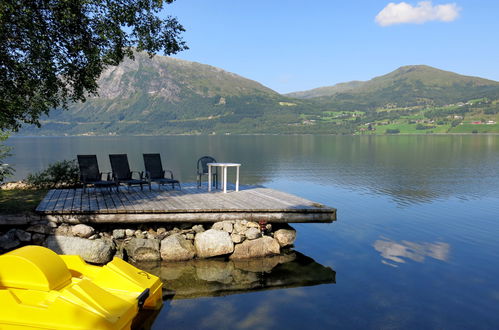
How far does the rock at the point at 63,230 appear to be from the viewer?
28.8 ft

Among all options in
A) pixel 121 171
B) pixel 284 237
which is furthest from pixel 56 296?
pixel 121 171

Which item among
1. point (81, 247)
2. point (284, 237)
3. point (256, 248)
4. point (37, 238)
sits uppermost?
point (37, 238)

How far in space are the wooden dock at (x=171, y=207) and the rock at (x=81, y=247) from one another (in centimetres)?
57

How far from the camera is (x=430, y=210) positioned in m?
16.4

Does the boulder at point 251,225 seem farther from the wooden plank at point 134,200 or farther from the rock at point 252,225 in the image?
the wooden plank at point 134,200

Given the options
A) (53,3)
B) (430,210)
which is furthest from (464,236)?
(53,3)

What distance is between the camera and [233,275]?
8523 mm

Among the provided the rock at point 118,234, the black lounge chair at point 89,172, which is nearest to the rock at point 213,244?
the rock at point 118,234

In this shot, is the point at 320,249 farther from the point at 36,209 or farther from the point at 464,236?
the point at 36,209

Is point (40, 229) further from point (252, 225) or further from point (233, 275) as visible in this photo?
point (252, 225)

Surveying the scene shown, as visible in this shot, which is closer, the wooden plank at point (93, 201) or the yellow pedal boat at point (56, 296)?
the yellow pedal boat at point (56, 296)

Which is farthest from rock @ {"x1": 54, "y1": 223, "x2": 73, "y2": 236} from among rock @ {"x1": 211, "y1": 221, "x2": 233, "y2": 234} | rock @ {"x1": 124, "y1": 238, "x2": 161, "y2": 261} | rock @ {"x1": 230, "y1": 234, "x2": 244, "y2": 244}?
rock @ {"x1": 230, "y1": 234, "x2": 244, "y2": 244}

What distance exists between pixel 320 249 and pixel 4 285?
7.82m

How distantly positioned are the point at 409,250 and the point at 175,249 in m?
6.59
